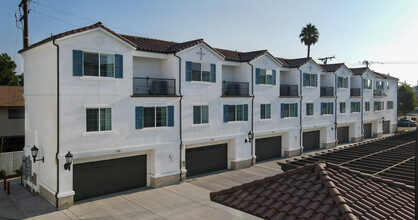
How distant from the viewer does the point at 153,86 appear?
21.3 metres

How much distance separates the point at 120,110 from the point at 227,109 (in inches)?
359

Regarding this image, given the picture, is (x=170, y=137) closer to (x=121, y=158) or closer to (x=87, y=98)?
(x=121, y=158)

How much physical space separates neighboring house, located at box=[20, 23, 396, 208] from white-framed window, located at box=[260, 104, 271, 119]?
0.09 meters

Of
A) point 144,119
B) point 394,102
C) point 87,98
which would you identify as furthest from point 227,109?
point 394,102

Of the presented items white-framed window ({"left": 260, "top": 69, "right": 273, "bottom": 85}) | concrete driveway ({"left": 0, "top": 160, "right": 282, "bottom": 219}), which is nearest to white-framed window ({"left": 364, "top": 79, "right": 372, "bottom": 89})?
white-framed window ({"left": 260, "top": 69, "right": 273, "bottom": 85})

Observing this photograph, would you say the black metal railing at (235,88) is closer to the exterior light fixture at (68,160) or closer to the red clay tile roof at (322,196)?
the exterior light fixture at (68,160)

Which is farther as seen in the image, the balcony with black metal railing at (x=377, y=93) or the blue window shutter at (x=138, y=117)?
the balcony with black metal railing at (x=377, y=93)

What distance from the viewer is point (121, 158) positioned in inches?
773

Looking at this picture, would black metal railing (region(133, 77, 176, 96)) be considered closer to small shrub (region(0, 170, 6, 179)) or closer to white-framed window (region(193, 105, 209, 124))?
white-framed window (region(193, 105, 209, 124))

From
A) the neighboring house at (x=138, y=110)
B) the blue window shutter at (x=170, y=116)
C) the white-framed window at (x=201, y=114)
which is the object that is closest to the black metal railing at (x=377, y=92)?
the neighboring house at (x=138, y=110)

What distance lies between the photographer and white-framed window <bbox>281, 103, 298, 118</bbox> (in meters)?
30.4

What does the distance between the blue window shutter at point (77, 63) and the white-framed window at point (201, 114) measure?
27.8ft

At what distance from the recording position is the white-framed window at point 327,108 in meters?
35.6

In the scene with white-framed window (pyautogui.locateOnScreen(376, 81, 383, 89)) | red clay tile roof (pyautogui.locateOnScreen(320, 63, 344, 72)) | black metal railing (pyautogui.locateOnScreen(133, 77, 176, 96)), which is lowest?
black metal railing (pyautogui.locateOnScreen(133, 77, 176, 96))
